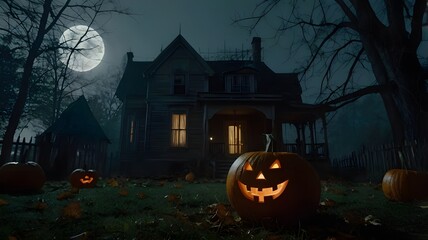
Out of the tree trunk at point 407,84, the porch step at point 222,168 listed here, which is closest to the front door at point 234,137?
the porch step at point 222,168

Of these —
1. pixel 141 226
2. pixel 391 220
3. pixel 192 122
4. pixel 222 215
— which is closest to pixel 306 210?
pixel 222 215

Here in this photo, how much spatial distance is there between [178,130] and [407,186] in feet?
47.3

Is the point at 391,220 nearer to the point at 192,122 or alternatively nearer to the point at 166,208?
the point at 166,208

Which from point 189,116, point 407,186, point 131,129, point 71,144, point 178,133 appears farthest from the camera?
point 131,129

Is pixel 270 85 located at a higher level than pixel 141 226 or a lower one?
higher

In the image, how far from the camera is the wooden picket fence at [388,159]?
22.4ft

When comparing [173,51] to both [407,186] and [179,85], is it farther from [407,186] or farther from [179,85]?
[407,186]

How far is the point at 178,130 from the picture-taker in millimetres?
17719

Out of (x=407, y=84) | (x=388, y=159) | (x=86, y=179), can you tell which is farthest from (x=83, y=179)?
(x=388, y=159)

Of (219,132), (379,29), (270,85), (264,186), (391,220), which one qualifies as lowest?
(391,220)

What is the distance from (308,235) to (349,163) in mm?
13078

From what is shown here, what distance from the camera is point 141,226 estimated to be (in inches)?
105

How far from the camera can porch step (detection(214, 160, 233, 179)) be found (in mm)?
14063

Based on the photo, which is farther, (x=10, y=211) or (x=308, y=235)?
(x=10, y=211)
